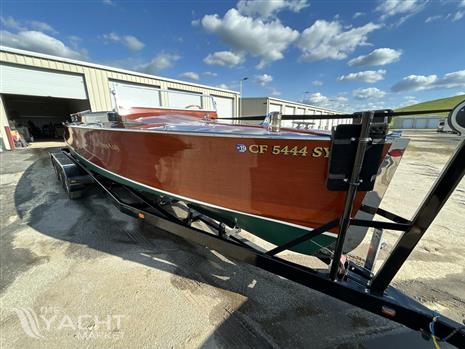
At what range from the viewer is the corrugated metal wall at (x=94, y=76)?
10.1m

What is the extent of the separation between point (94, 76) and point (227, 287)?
45.9 feet

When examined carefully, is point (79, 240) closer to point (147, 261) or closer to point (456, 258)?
point (147, 261)

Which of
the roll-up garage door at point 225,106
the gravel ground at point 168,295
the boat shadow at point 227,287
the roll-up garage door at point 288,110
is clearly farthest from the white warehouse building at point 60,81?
the roll-up garage door at point 288,110

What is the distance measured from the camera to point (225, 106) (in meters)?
19.6

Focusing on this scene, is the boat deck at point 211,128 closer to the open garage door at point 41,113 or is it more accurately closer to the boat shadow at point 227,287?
the boat shadow at point 227,287

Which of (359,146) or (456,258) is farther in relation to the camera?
(456,258)

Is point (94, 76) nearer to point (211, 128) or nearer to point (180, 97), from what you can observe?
point (180, 97)

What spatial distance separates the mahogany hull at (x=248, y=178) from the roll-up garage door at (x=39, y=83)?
38.3 ft

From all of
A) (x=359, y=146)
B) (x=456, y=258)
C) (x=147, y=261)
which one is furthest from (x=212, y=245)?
(x=456, y=258)

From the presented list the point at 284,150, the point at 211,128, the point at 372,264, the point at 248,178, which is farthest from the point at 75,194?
the point at 372,264

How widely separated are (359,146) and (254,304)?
1685 millimetres

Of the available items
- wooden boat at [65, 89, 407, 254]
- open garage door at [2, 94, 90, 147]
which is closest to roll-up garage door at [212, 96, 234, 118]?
open garage door at [2, 94, 90, 147]

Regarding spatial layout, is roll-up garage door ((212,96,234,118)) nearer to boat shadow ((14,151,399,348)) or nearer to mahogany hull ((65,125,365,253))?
boat shadow ((14,151,399,348))

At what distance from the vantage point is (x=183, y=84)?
15945mm
